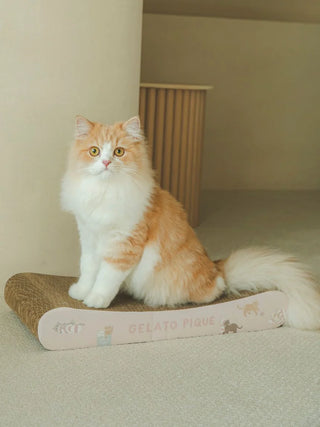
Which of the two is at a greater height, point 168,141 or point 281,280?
point 168,141

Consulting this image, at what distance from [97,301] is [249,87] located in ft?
12.8

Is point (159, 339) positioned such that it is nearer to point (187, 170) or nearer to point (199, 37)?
point (187, 170)

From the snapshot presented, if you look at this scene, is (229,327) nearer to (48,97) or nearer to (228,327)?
(228,327)

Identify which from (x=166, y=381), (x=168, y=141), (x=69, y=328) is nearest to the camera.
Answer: (x=166, y=381)

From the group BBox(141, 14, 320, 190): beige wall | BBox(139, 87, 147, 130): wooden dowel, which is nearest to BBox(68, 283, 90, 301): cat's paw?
BBox(139, 87, 147, 130): wooden dowel

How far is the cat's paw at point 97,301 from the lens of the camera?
6.38 feet

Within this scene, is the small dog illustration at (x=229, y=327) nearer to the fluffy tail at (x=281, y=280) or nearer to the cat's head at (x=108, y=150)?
the fluffy tail at (x=281, y=280)

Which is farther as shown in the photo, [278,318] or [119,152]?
[278,318]

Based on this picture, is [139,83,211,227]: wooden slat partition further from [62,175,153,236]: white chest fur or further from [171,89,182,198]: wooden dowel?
[62,175,153,236]: white chest fur

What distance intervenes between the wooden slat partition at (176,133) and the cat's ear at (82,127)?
1.79 meters

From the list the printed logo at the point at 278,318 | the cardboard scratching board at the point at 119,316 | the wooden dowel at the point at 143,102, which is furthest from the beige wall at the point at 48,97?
the wooden dowel at the point at 143,102

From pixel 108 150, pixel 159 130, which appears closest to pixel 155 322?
pixel 108 150

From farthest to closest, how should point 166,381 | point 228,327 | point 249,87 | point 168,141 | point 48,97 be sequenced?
point 249,87 → point 168,141 → point 48,97 → point 228,327 → point 166,381

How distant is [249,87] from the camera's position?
541cm
